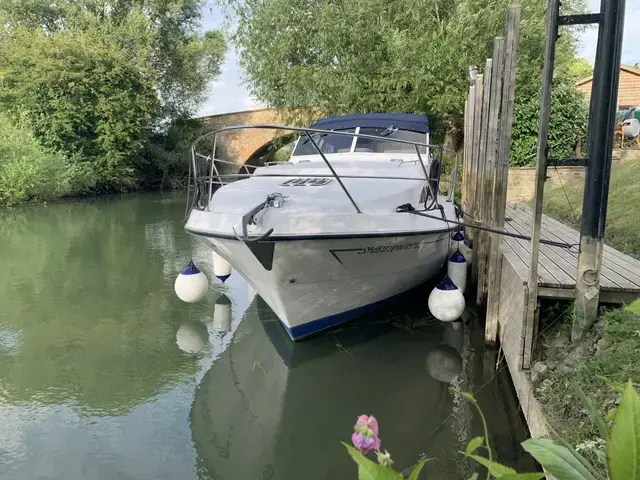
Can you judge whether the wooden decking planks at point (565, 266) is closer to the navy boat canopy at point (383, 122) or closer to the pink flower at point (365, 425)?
the navy boat canopy at point (383, 122)

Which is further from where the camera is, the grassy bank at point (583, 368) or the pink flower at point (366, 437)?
the grassy bank at point (583, 368)

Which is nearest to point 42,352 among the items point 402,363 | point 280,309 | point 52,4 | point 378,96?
point 280,309

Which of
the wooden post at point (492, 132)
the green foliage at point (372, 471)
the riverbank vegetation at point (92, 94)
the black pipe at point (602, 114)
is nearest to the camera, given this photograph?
the green foliage at point (372, 471)

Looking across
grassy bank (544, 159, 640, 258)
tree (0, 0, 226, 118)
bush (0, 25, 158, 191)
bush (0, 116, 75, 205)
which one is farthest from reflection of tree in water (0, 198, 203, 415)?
tree (0, 0, 226, 118)

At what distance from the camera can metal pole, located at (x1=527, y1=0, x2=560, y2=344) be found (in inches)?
134

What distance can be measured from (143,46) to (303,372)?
23.3 m

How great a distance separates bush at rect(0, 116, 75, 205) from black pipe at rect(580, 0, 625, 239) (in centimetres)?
1829

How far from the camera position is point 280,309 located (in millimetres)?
5242

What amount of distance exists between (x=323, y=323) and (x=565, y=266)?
239 centimetres

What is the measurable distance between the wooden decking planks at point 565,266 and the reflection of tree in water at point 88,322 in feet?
10.7

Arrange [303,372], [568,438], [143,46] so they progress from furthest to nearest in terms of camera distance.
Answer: [143,46] < [303,372] < [568,438]

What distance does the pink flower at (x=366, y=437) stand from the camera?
3.53 feet

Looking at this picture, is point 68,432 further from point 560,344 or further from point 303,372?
point 560,344

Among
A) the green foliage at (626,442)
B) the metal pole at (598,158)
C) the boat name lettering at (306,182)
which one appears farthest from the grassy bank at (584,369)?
the boat name lettering at (306,182)
